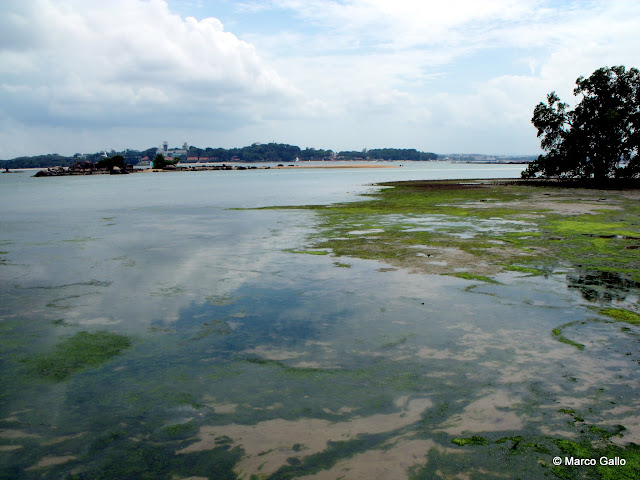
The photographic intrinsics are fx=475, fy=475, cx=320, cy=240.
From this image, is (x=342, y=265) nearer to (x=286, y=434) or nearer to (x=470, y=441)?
(x=286, y=434)

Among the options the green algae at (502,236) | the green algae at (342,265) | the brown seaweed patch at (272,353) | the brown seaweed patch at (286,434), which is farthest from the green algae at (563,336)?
the green algae at (342,265)

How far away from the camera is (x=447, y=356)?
7.48m

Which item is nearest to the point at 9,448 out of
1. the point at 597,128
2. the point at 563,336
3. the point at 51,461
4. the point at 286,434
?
the point at 51,461

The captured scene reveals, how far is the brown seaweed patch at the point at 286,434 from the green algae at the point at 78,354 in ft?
9.68

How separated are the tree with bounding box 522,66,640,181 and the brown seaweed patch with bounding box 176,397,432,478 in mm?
52458

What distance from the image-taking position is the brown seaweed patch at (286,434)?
4977 mm

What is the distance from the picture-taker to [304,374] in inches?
273

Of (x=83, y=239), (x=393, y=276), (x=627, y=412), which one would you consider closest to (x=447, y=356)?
(x=627, y=412)

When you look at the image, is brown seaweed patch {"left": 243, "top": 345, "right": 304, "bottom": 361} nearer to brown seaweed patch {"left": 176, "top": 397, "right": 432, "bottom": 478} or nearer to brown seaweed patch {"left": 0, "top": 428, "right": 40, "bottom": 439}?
brown seaweed patch {"left": 176, "top": 397, "right": 432, "bottom": 478}

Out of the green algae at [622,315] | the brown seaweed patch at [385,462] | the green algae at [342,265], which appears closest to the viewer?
the brown seaweed patch at [385,462]

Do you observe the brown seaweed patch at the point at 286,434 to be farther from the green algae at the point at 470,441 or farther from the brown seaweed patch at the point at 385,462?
the green algae at the point at 470,441

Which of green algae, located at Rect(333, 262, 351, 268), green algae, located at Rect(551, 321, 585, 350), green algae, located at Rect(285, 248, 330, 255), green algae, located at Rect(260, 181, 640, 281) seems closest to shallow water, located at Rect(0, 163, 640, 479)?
green algae, located at Rect(551, 321, 585, 350)

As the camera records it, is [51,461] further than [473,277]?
No

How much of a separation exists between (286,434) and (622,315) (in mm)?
7326
